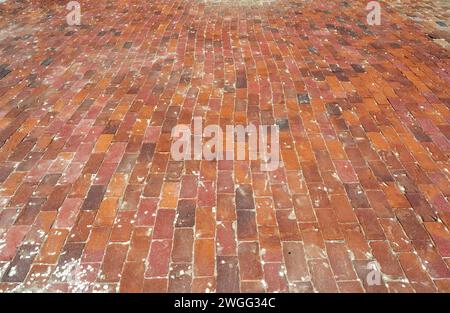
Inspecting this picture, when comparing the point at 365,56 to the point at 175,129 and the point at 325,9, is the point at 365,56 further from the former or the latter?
the point at 175,129

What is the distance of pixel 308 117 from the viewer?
326 centimetres

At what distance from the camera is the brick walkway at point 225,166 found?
2.03 meters

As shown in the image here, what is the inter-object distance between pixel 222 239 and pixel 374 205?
119 cm

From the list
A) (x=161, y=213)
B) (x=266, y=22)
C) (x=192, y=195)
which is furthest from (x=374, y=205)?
(x=266, y=22)

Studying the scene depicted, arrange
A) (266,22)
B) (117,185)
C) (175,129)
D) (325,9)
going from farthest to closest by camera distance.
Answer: (325,9), (266,22), (175,129), (117,185)

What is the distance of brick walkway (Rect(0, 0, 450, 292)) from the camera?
2031 millimetres

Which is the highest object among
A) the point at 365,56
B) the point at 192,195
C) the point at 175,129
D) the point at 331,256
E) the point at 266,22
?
the point at 266,22

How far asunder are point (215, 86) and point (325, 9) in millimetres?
3508

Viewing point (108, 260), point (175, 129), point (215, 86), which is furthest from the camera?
point (215, 86)

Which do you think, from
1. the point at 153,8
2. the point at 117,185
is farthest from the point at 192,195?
the point at 153,8

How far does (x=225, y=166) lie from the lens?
2736mm

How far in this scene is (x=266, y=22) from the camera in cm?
538

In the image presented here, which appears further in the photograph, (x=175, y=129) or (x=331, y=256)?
(x=175, y=129)

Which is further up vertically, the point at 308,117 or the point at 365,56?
the point at 365,56
